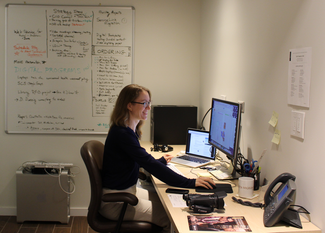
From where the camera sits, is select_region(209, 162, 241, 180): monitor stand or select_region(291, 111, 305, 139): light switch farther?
select_region(209, 162, 241, 180): monitor stand

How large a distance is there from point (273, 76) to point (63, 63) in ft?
7.79

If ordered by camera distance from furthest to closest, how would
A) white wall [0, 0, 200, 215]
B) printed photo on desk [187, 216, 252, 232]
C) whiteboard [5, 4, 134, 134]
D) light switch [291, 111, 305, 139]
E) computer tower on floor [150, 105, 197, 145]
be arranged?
white wall [0, 0, 200, 215] < whiteboard [5, 4, 134, 134] < computer tower on floor [150, 105, 197, 145] < light switch [291, 111, 305, 139] < printed photo on desk [187, 216, 252, 232]

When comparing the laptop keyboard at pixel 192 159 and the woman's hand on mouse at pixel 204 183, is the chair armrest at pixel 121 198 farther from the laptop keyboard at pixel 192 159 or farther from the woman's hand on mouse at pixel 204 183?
the laptop keyboard at pixel 192 159

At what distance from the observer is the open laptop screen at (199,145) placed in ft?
8.48

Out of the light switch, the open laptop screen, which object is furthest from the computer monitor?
the light switch

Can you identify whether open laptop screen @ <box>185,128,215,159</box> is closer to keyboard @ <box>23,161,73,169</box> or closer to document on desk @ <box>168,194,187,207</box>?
document on desk @ <box>168,194,187,207</box>

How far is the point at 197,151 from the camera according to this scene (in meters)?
2.66

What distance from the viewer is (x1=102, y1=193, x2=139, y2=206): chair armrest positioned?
1.89 metres

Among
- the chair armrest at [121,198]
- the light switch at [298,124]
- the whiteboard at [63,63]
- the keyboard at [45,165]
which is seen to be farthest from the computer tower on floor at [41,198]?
the light switch at [298,124]

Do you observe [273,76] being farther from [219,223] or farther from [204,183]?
[219,223]

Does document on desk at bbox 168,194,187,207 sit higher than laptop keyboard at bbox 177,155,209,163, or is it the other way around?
laptop keyboard at bbox 177,155,209,163

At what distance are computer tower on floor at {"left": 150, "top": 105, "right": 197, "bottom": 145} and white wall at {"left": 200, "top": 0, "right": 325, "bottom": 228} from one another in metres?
0.46

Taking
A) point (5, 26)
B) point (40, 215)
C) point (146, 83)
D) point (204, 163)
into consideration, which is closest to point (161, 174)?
point (204, 163)

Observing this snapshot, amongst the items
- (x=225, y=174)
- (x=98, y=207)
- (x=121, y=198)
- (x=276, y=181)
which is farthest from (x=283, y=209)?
(x=98, y=207)
